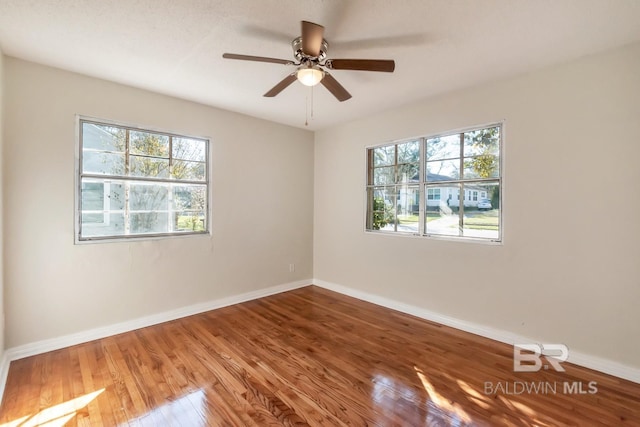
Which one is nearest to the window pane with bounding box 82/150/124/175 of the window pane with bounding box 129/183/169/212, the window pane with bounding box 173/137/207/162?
the window pane with bounding box 129/183/169/212

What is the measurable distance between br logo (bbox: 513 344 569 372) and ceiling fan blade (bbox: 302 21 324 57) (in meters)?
2.94

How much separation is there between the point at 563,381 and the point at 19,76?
520cm

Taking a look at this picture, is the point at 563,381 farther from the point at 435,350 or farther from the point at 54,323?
the point at 54,323

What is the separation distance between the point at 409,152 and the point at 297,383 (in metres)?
2.92

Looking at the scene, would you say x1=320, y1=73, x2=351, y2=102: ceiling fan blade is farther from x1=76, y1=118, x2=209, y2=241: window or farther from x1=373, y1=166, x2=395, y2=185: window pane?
x1=76, y1=118, x2=209, y2=241: window

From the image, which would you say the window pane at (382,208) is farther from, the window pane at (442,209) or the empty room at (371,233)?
the window pane at (442,209)

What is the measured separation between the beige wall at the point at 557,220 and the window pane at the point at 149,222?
3002mm

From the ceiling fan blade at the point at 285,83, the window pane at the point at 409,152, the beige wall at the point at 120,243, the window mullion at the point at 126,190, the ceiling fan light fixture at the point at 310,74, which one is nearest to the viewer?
the ceiling fan light fixture at the point at 310,74

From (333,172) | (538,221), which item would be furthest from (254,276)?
(538,221)

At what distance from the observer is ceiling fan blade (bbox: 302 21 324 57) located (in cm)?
173

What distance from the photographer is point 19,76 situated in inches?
98.9

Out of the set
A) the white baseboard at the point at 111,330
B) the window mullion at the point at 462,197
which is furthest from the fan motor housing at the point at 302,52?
the white baseboard at the point at 111,330

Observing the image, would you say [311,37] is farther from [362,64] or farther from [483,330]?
[483,330]

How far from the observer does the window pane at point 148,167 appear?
3.16 metres
